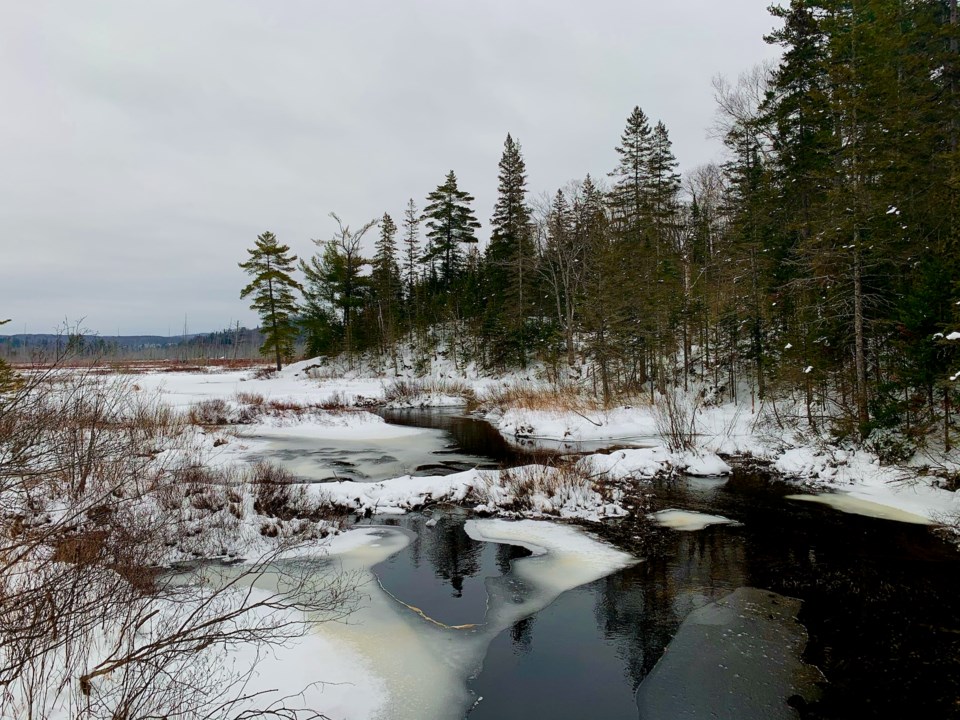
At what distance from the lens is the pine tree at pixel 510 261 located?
3788 centimetres

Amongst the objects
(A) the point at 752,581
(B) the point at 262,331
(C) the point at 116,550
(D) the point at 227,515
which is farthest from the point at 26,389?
(B) the point at 262,331

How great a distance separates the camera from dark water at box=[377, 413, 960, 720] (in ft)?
16.3

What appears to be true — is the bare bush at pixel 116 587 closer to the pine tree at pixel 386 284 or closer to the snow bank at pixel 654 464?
→ the snow bank at pixel 654 464

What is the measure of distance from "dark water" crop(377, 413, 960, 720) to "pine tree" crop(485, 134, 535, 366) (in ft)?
91.8

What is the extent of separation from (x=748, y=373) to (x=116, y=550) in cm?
2451

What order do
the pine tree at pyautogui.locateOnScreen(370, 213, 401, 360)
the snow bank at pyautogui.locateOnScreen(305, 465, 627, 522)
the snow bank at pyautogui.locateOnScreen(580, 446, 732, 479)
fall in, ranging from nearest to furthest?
the snow bank at pyautogui.locateOnScreen(305, 465, 627, 522) → the snow bank at pyautogui.locateOnScreen(580, 446, 732, 479) → the pine tree at pyautogui.locateOnScreen(370, 213, 401, 360)

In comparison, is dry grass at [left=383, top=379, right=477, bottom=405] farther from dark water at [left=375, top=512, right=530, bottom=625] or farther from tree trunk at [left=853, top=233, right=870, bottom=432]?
dark water at [left=375, top=512, right=530, bottom=625]

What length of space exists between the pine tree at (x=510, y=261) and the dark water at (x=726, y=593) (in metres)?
28.0

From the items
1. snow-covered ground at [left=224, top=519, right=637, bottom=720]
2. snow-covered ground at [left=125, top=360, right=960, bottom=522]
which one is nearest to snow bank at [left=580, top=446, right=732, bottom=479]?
snow-covered ground at [left=125, top=360, right=960, bottom=522]

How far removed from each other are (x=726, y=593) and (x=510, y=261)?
34.1 meters

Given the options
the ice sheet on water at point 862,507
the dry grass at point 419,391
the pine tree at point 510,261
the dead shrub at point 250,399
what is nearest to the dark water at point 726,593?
the ice sheet on water at point 862,507

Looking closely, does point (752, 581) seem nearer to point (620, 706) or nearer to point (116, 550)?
point (620, 706)

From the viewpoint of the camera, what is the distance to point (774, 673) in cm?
524

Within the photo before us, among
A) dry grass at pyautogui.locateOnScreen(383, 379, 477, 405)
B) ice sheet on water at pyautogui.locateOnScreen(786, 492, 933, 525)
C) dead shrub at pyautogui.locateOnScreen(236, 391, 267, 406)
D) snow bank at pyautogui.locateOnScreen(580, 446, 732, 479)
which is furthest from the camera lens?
dry grass at pyautogui.locateOnScreen(383, 379, 477, 405)
